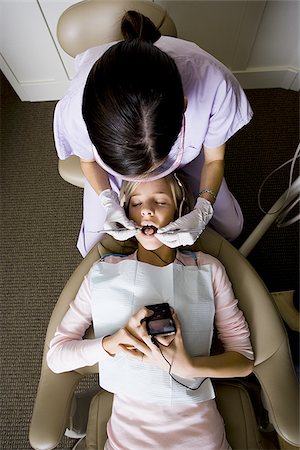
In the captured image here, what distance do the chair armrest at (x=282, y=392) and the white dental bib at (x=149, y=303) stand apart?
146mm

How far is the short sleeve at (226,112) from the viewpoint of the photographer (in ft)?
3.63

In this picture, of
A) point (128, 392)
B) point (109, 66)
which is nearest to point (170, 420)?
point (128, 392)

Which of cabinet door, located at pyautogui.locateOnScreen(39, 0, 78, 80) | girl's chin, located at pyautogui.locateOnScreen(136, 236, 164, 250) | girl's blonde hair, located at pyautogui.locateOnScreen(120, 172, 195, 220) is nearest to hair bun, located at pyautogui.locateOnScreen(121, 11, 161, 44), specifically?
girl's blonde hair, located at pyautogui.locateOnScreen(120, 172, 195, 220)

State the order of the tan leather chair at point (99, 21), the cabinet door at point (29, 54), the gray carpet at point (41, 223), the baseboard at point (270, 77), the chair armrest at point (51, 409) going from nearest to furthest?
the chair armrest at point (51, 409)
the tan leather chair at point (99, 21)
the gray carpet at point (41, 223)
the cabinet door at point (29, 54)
the baseboard at point (270, 77)

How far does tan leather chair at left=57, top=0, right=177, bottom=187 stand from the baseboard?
934mm

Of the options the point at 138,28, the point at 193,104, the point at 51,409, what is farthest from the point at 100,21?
the point at 51,409

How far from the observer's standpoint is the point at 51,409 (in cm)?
102

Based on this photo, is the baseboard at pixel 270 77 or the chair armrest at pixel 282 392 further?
the baseboard at pixel 270 77

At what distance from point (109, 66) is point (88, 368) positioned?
772 mm

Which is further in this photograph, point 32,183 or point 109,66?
point 32,183

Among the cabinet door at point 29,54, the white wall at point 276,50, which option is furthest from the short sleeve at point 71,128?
the white wall at point 276,50

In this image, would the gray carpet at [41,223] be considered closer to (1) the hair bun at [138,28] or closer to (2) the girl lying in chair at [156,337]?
(2) the girl lying in chair at [156,337]

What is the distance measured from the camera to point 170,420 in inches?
41.6

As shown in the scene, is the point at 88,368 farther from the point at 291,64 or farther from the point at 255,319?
the point at 291,64
